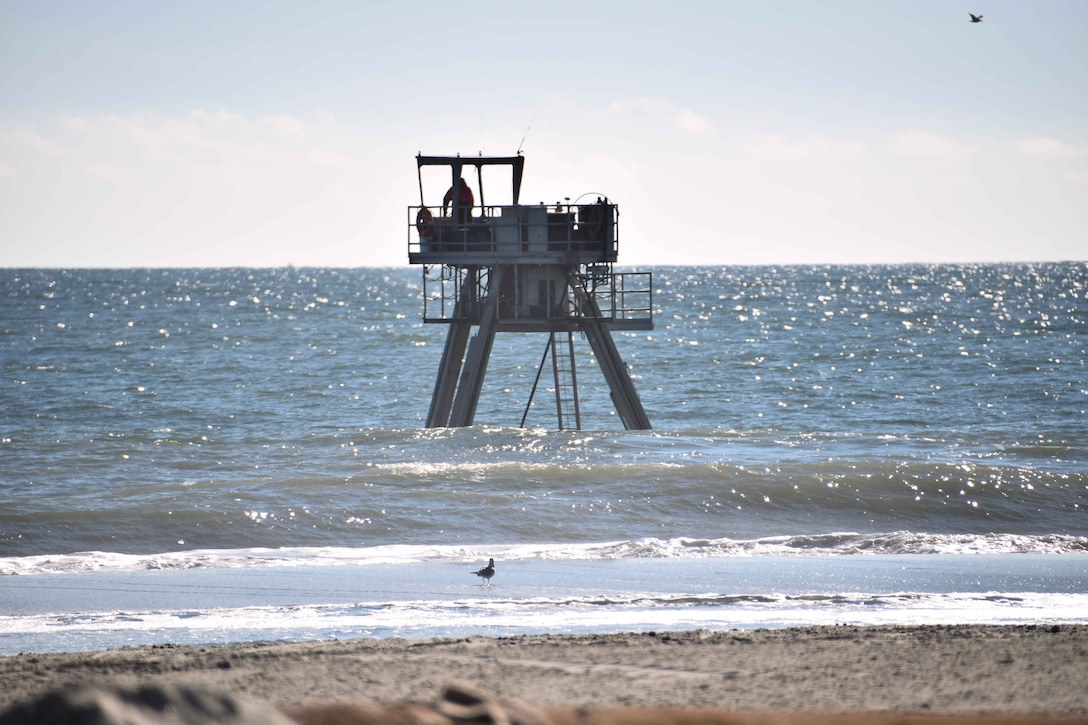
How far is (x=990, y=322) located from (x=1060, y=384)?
30.5 metres

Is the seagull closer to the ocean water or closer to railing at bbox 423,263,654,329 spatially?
the ocean water

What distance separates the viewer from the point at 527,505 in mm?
19250

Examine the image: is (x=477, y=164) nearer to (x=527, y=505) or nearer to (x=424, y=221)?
(x=424, y=221)

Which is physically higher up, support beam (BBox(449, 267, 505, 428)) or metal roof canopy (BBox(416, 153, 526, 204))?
metal roof canopy (BBox(416, 153, 526, 204))

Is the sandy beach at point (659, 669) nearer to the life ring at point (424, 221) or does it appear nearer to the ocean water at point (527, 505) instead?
the ocean water at point (527, 505)

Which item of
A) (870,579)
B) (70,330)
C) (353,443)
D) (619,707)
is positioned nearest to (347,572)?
(870,579)

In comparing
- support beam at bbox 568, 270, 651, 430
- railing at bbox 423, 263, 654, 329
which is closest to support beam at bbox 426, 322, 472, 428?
railing at bbox 423, 263, 654, 329

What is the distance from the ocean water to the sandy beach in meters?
1.16

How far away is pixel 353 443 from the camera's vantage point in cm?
2633

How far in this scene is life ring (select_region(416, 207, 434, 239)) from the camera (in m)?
22.7

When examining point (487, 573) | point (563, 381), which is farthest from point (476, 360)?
point (563, 381)

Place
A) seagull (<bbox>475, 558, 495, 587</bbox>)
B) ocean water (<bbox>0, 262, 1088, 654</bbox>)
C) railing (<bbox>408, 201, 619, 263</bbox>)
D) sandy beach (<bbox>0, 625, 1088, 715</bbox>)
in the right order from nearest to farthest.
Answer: sandy beach (<bbox>0, 625, 1088, 715</bbox>)
ocean water (<bbox>0, 262, 1088, 654</bbox>)
seagull (<bbox>475, 558, 495, 587</bbox>)
railing (<bbox>408, 201, 619, 263</bbox>)

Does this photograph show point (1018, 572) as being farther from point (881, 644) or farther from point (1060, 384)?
point (1060, 384)

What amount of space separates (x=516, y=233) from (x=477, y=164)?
1.60 metres
